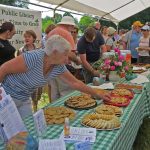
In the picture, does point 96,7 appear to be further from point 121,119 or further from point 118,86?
point 121,119

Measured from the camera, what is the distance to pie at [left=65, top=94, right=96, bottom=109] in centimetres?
224

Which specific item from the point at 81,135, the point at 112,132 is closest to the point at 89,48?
the point at 112,132

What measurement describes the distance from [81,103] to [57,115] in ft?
1.21

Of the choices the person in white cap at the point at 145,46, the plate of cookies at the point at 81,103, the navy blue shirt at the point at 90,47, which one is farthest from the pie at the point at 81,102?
the person in white cap at the point at 145,46

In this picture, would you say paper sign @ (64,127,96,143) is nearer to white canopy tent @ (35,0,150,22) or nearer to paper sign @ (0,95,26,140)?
paper sign @ (0,95,26,140)

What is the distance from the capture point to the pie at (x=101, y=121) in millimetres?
1800

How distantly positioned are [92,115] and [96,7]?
5.87m

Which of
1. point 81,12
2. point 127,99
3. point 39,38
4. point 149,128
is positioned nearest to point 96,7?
point 81,12

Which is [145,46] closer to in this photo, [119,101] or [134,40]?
[134,40]

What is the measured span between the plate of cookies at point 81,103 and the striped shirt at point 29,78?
0.26m

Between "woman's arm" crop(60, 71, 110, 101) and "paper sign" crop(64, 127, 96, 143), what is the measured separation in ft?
2.18

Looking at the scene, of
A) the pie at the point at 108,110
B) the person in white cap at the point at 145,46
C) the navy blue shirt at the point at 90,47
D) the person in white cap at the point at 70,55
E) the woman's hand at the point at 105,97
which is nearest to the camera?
the pie at the point at 108,110

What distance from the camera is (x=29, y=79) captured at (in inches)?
81.5

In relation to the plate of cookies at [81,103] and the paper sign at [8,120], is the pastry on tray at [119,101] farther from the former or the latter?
the paper sign at [8,120]
